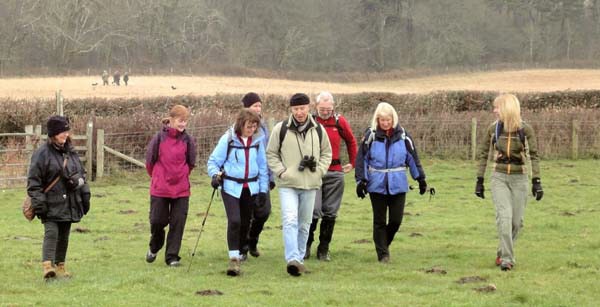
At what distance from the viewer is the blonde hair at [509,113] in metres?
9.27

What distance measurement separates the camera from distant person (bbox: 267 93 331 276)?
910 cm

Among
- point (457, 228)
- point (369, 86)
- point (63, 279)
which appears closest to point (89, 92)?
point (369, 86)

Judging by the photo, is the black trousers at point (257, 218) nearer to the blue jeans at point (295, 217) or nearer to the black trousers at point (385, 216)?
the blue jeans at point (295, 217)

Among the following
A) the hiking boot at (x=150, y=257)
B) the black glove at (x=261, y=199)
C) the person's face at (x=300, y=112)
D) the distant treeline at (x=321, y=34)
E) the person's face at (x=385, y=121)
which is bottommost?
the hiking boot at (x=150, y=257)

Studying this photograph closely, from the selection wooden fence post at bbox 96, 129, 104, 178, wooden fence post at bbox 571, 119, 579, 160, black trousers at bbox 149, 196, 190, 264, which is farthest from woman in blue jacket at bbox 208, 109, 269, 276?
wooden fence post at bbox 571, 119, 579, 160

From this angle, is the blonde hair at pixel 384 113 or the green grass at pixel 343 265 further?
the blonde hair at pixel 384 113

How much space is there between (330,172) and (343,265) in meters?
1.08

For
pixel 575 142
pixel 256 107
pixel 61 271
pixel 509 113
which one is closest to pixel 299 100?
Answer: pixel 256 107

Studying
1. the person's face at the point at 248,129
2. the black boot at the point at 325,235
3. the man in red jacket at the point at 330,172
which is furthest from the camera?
the black boot at the point at 325,235

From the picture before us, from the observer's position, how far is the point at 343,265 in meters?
10.0

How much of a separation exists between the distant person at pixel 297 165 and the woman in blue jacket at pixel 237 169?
0.17m

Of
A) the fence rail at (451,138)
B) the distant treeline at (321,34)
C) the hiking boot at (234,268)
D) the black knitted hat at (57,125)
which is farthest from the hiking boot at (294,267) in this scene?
the distant treeline at (321,34)

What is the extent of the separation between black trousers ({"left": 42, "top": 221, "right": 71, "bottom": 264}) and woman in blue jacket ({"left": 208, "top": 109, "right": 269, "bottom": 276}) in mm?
1592

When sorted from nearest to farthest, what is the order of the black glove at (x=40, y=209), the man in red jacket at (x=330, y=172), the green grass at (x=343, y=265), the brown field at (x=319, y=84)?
the green grass at (x=343, y=265)
the black glove at (x=40, y=209)
the man in red jacket at (x=330, y=172)
the brown field at (x=319, y=84)
